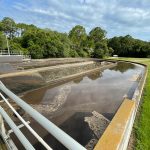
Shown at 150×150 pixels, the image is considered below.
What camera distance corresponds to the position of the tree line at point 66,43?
113 ft

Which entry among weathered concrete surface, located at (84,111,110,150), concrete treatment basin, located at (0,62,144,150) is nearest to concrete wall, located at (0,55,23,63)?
concrete treatment basin, located at (0,62,144,150)

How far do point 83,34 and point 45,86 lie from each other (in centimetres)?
4799

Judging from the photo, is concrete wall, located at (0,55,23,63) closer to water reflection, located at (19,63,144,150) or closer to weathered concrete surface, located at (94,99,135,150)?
water reflection, located at (19,63,144,150)

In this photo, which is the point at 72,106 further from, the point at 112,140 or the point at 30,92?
the point at 112,140

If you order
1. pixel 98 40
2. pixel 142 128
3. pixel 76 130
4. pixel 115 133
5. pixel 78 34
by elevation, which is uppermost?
pixel 78 34

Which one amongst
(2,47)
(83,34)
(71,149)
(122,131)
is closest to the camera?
(71,149)

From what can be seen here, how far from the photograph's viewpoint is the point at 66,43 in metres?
41.2

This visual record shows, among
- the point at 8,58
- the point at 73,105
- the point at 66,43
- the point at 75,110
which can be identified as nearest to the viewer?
the point at 75,110

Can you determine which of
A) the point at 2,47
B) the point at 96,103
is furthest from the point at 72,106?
the point at 2,47

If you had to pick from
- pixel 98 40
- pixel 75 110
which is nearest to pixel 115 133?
pixel 75 110

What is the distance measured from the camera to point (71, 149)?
0.96 metres

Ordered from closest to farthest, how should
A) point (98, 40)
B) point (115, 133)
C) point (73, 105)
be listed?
→ 1. point (115, 133)
2. point (73, 105)
3. point (98, 40)

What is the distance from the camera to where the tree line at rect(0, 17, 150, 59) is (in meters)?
34.6

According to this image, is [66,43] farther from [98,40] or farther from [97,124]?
[97,124]
